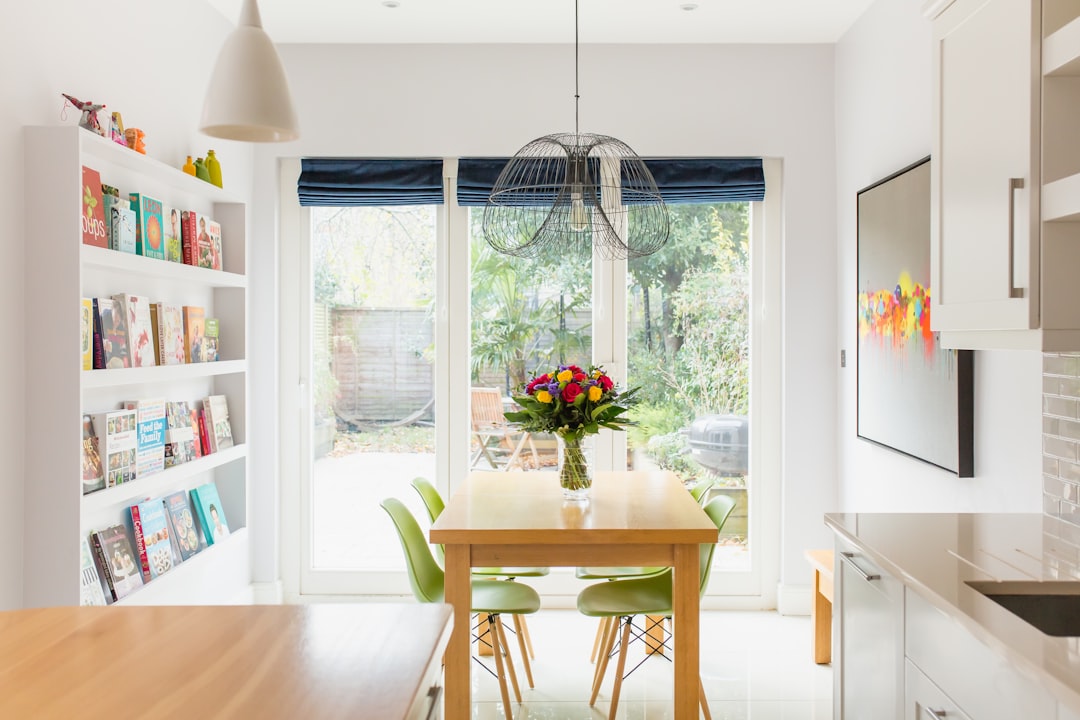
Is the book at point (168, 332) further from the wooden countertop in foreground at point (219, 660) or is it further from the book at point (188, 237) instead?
the wooden countertop in foreground at point (219, 660)

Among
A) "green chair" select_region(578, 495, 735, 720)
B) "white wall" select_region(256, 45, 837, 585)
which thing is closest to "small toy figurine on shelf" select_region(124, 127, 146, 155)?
"white wall" select_region(256, 45, 837, 585)

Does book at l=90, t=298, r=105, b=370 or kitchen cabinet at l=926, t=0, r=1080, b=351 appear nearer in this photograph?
kitchen cabinet at l=926, t=0, r=1080, b=351

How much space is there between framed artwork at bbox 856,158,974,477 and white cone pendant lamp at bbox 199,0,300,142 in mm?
1960

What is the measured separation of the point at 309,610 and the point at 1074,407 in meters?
1.85

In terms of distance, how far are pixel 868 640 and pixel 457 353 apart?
258cm

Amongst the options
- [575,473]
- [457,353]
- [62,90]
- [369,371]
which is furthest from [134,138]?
[575,473]

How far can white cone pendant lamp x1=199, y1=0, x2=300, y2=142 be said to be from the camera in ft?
5.08

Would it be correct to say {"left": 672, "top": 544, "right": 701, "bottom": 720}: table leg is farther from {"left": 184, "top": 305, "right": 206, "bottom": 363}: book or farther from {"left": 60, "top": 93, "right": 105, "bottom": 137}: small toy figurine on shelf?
{"left": 60, "top": 93, "right": 105, "bottom": 137}: small toy figurine on shelf

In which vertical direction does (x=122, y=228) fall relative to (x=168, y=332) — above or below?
above

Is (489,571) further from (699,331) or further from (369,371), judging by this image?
(699,331)

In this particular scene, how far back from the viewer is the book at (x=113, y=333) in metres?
2.66

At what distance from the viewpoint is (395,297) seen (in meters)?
4.23

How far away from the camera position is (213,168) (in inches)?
134

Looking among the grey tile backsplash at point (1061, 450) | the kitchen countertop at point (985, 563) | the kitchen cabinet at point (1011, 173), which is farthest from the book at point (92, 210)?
the grey tile backsplash at point (1061, 450)
